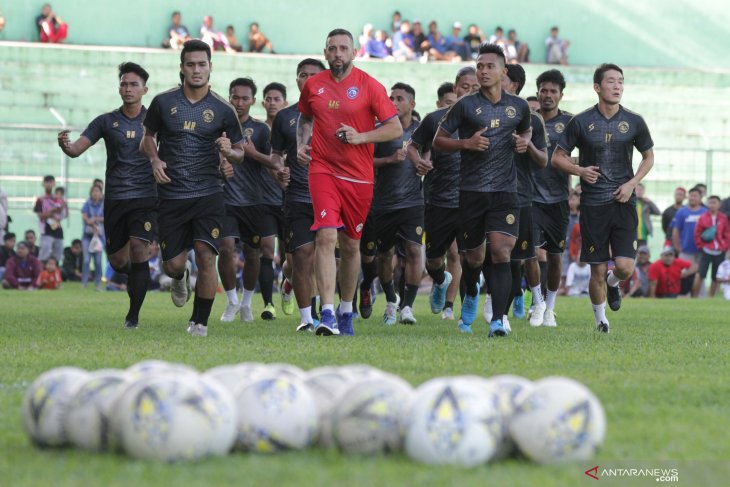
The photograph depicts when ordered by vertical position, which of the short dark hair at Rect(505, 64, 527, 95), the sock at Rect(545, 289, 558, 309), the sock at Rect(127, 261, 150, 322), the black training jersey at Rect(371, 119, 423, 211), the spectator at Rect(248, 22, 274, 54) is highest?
the spectator at Rect(248, 22, 274, 54)

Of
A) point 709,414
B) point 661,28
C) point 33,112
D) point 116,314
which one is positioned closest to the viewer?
point 709,414

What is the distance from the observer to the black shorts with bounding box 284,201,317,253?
13000 mm

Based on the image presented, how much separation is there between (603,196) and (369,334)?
104 inches

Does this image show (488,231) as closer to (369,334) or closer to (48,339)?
(369,334)

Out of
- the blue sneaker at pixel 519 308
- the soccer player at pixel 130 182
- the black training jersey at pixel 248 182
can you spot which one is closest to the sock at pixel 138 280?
the soccer player at pixel 130 182

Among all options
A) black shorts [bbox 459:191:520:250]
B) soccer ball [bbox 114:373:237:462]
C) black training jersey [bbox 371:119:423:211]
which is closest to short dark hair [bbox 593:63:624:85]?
black shorts [bbox 459:191:520:250]

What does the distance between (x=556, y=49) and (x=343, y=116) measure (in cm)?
3167

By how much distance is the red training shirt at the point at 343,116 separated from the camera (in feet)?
38.1

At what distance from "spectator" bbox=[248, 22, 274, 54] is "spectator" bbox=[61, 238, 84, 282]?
11.8 metres

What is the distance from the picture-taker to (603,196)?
12.6m

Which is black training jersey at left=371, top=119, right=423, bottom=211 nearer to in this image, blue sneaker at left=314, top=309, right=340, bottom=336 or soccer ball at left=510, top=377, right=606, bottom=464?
blue sneaker at left=314, top=309, right=340, bottom=336

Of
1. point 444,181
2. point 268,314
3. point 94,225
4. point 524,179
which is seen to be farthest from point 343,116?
point 94,225

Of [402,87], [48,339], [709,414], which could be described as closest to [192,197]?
[48,339]

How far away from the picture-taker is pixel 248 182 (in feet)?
Result: 50.4
